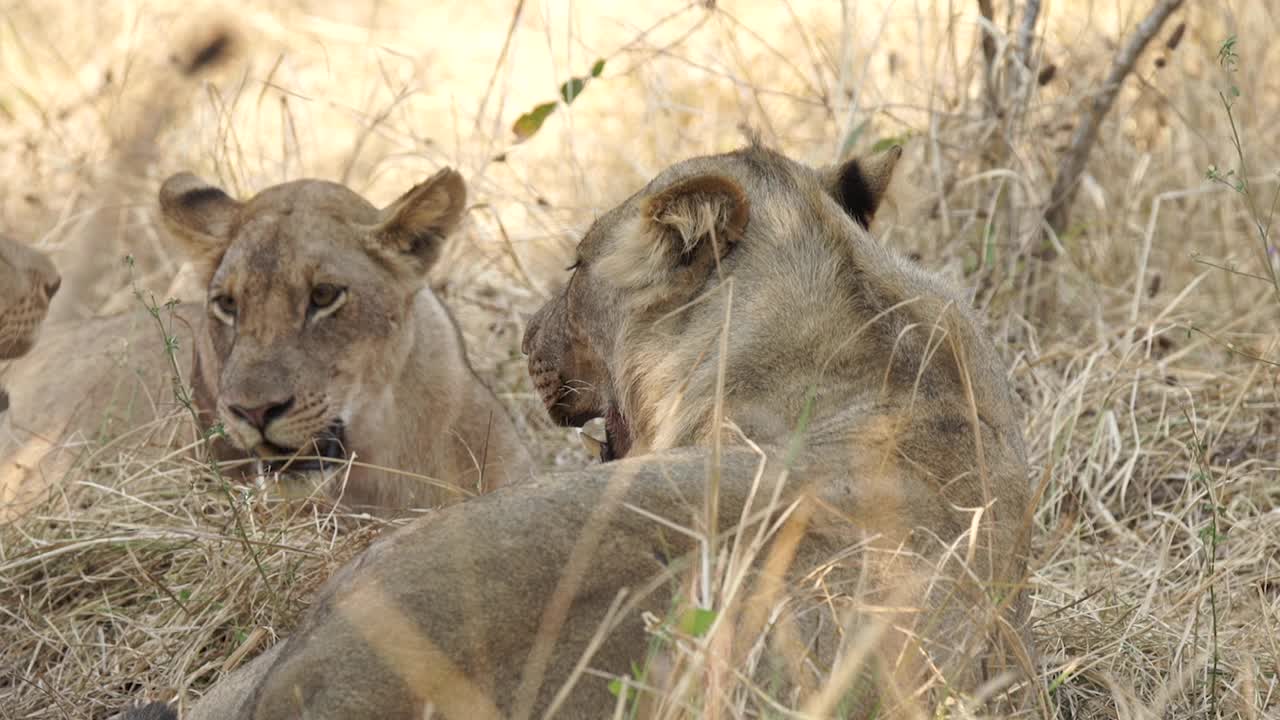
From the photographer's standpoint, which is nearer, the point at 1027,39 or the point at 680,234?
the point at 680,234

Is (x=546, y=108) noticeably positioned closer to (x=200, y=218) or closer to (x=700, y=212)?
(x=200, y=218)

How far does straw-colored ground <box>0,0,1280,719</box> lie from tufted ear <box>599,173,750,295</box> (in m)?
0.82

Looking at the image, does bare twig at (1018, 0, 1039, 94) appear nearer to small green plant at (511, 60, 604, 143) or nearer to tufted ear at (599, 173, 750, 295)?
small green plant at (511, 60, 604, 143)

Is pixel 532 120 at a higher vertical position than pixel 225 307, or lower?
higher

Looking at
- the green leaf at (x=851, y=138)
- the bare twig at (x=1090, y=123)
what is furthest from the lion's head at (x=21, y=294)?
the bare twig at (x=1090, y=123)

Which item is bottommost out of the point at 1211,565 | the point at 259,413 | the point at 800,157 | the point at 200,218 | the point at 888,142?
the point at 1211,565

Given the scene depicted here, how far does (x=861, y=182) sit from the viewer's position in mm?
3367

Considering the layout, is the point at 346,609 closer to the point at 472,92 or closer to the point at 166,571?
the point at 166,571

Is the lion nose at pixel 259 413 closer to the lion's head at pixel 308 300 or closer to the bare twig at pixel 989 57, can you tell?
the lion's head at pixel 308 300

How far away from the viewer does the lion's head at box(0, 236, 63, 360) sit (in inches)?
169

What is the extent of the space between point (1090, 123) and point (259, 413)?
3101 mm

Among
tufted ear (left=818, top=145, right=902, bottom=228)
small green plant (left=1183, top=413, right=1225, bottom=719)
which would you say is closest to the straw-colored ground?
small green plant (left=1183, top=413, right=1225, bottom=719)

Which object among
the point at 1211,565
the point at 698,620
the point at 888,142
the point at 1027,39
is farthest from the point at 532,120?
the point at 698,620

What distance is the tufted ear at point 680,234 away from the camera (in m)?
2.93
